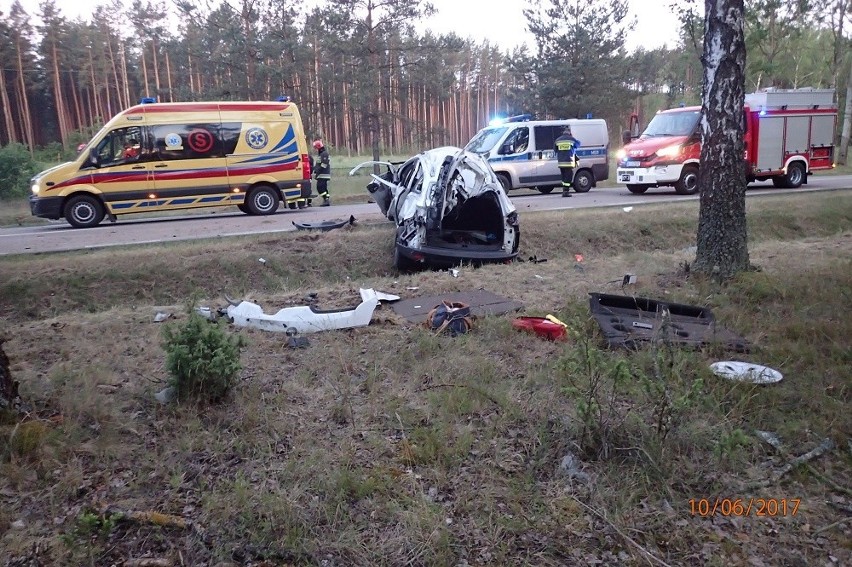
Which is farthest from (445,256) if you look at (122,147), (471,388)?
(122,147)

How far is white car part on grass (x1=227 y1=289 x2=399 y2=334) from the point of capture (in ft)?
18.5

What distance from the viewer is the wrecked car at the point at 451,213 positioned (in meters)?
8.73

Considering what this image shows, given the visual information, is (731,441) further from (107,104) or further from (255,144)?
(107,104)

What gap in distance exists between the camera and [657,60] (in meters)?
41.4

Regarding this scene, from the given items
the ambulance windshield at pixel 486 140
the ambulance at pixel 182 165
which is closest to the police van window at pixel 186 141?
the ambulance at pixel 182 165

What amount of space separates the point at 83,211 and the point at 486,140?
10601mm

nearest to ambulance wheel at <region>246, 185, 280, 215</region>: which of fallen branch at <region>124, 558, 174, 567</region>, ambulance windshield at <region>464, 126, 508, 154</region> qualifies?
ambulance windshield at <region>464, 126, 508, 154</region>

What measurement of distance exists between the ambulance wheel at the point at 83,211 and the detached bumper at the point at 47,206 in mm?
155

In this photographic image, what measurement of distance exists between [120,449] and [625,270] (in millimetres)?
6318

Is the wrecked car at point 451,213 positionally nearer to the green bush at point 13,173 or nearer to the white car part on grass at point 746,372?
the white car part on grass at point 746,372

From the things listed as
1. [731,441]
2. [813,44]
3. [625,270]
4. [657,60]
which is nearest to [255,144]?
[625,270]

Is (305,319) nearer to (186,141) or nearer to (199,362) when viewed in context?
(199,362)

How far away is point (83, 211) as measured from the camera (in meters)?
13.5

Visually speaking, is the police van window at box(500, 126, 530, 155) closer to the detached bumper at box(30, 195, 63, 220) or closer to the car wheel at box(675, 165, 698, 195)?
the car wheel at box(675, 165, 698, 195)
